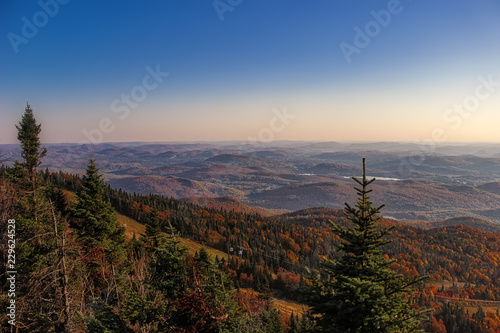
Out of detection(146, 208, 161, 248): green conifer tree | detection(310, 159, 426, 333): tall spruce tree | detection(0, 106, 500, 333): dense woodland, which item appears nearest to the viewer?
detection(310, 159, 426, 333): tall spruce tree

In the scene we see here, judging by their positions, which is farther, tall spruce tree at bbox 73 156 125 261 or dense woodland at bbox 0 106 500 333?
tall spruce tree at bbox 73 156 125 261

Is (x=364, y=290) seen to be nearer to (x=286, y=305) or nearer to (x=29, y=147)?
(x=29, y=147)

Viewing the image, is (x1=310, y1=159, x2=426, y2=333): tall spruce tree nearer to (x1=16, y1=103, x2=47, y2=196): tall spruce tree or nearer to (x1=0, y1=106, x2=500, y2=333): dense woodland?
(x1=0, y1=106, x2=500, y2=333): dense woodland

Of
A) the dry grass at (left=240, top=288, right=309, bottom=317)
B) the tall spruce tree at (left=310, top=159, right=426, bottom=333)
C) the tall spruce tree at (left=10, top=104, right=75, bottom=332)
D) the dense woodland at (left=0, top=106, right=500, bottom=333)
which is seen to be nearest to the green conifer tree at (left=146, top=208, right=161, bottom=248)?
the dense woodland at (left=0, top=106, right=500, bottom=333)

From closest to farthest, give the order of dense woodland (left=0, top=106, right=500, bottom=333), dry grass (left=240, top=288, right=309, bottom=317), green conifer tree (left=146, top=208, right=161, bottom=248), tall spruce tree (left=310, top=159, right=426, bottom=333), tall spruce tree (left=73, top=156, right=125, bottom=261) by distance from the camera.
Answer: tall spruce tree (left=310, top=159, right=426, bottom=333)
dense woodland (left=0, top=106, right=500, bottom=333)
tall spruce tree (left=73, top=156, right=125, bottom=261)
green conifer tree (left=146, top=208, right=161, bottom=248)
dry grass (left=240, top=288, right=309, bottom=317)

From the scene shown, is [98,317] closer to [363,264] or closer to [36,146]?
[363,264]

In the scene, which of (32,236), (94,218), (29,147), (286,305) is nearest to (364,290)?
(32,236)

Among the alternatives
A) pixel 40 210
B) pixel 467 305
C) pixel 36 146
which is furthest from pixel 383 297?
pixel 467 305
